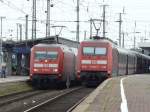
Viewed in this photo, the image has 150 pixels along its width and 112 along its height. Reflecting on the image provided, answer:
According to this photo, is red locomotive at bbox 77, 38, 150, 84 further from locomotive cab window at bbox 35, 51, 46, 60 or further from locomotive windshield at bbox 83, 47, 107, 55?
locomotive cab window at bbox 35, 51, 46, 60

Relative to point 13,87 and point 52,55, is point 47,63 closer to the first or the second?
point 52,55

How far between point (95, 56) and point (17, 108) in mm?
17353

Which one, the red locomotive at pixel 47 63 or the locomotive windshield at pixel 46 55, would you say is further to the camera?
the locomotive windshield at pixel 46 55

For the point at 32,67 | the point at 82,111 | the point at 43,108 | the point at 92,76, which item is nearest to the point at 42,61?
the point at 32,67

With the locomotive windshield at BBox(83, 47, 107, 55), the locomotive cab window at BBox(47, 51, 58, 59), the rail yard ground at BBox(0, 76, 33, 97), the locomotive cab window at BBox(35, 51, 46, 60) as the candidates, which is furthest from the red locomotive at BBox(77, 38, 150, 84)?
the rail yard ground at BBox(0, 76, 33, 97)

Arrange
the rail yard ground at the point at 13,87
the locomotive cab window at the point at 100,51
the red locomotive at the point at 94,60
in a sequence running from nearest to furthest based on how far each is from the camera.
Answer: the rail yard ground at the point at 13,87
the red locomotive at the point at 94,60
the locomotive cab window at the point at 100,51

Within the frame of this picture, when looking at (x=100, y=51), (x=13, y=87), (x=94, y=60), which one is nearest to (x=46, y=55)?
(x=13, y=87)

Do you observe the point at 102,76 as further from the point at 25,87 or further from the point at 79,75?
the point at 25,87

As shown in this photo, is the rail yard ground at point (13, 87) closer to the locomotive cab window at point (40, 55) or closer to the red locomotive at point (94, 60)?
the locomotive cab window at point (40, 55)

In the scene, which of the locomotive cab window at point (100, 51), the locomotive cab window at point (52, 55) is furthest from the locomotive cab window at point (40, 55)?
the locomotive cab window at point (100, 51)

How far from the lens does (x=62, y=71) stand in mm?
41094

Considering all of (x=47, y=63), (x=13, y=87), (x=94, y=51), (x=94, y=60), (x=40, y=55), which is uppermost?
(x=94, y=51)

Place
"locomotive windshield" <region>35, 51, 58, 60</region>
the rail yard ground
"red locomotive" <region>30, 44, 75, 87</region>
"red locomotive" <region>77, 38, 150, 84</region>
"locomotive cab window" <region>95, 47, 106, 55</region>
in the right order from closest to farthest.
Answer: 1. the rail yard ground
2. "red locomotive" <region>30, 44, 75, 87</region>
3. "locomotive windshield" <region>35, 51, 58, 60</region>
4. "red locomotive" <region>77, 38, 150, 84</region>
5. "locomotive cab window" <region>95, 47, 106, 55</region>

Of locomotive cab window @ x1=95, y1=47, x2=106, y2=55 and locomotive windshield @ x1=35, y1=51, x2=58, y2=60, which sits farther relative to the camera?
locomotive cab window @ x1=95, y1=47, x2=106, y2=55
